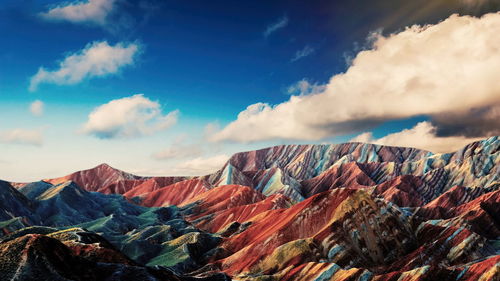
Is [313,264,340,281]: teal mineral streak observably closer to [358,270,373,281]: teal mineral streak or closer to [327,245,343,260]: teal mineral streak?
[358,270,373,281]: teal mineral streak

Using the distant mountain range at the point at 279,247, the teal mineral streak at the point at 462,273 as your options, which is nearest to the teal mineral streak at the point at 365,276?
the distant mountain range at the point at 279,247

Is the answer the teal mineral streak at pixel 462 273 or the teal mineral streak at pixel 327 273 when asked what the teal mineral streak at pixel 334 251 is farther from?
the teal mineral streak at pixel 462 273

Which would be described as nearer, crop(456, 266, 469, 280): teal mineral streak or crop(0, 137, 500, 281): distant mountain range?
crop(0, 137, 500, 281): distant mountain range

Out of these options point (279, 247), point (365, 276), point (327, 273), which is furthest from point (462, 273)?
point (279, 247)

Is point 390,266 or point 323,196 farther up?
point 323,196

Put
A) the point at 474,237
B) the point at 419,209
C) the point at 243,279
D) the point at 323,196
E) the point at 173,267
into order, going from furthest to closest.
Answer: the point at 419,209
the point at 323,196
the point at 173,267
the point at 474,237
the point at 243,279

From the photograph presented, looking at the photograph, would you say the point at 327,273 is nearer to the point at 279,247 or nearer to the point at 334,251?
the point at 334,251

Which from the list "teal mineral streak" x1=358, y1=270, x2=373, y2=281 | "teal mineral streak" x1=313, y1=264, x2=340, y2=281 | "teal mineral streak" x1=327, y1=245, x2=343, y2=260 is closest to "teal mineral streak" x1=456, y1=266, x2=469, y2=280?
"teal mineral streak" x1=358, y1=270, x2=373, y2=281

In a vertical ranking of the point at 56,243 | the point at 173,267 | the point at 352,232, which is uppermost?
the point at 56,243

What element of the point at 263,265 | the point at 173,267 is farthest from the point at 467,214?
the point at 173,267

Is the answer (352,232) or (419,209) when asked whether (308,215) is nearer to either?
A: (352,232)

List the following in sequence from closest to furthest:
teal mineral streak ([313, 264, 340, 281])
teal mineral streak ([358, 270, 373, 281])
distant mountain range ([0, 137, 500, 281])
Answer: distant mountain range ([0, 137, 500, 281])
teal mineral streak ([358, 270, 373, 281])
teal mineral streak ([313, 264, 340, 281])
